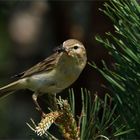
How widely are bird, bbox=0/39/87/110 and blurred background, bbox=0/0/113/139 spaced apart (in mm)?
1402

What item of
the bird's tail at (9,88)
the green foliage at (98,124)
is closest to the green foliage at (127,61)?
the green foliage at (98,124)

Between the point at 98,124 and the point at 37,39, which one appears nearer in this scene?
the point at 98,124

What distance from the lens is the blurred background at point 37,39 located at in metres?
6.83

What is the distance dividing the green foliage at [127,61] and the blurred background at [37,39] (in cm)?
340

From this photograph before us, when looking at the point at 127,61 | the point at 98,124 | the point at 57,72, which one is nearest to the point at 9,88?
the point at 57,72

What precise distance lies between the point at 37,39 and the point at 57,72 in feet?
15.7

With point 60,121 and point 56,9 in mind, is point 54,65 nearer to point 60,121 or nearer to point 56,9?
point 60,121

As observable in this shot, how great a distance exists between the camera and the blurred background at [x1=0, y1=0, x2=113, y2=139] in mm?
6832

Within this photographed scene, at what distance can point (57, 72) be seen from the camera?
4082 mm

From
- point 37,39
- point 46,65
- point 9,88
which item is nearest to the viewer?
point 46,65

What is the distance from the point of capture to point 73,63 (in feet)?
13.0

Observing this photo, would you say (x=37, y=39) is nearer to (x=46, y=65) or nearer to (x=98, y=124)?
(x=46, y=65)

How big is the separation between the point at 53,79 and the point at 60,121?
1763 mm

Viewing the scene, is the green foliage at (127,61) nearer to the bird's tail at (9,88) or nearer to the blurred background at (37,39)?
the bird's tail at (9,88)
